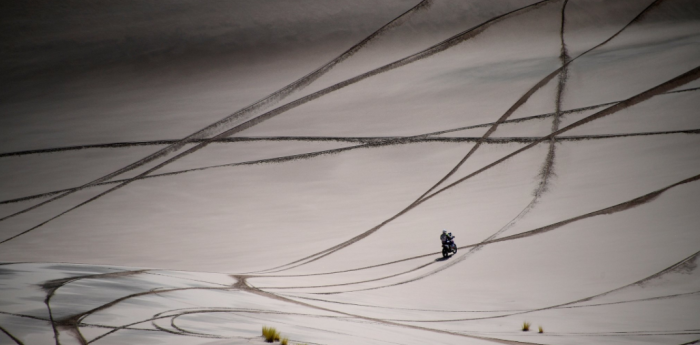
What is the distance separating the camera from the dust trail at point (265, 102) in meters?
16.0

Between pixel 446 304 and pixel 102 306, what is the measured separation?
5.16m

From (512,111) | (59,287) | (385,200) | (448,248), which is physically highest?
(512,111)

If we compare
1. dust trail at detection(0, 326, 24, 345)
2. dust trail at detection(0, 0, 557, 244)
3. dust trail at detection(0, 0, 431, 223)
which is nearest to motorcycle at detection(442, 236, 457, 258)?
dust trail at detection(0, 326, 24, 345)

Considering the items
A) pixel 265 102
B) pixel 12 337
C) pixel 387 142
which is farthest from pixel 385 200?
pixel 12 337

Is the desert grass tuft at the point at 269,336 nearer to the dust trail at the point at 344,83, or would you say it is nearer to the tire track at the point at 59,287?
the tire track at the point at 59,287

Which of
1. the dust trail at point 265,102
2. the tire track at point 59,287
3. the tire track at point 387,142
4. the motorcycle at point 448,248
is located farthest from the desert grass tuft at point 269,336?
the dust trail at point 265,102

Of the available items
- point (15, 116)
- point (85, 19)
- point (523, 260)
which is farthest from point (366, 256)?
point (85, 19)

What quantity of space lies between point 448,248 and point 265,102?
9.47 metres

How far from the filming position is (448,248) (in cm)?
1081

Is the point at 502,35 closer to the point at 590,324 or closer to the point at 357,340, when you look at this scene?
the point at 590,324

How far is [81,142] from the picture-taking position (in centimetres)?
1731

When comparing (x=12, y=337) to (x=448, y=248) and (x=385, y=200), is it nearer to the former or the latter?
(x=448, y=248)

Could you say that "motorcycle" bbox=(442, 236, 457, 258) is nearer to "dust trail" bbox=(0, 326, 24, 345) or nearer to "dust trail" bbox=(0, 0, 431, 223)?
"dust trail" bbox=(0, 326, 24, 345)

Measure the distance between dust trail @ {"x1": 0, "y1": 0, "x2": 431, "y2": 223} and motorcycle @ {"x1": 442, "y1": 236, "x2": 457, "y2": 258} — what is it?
30.1 ft
